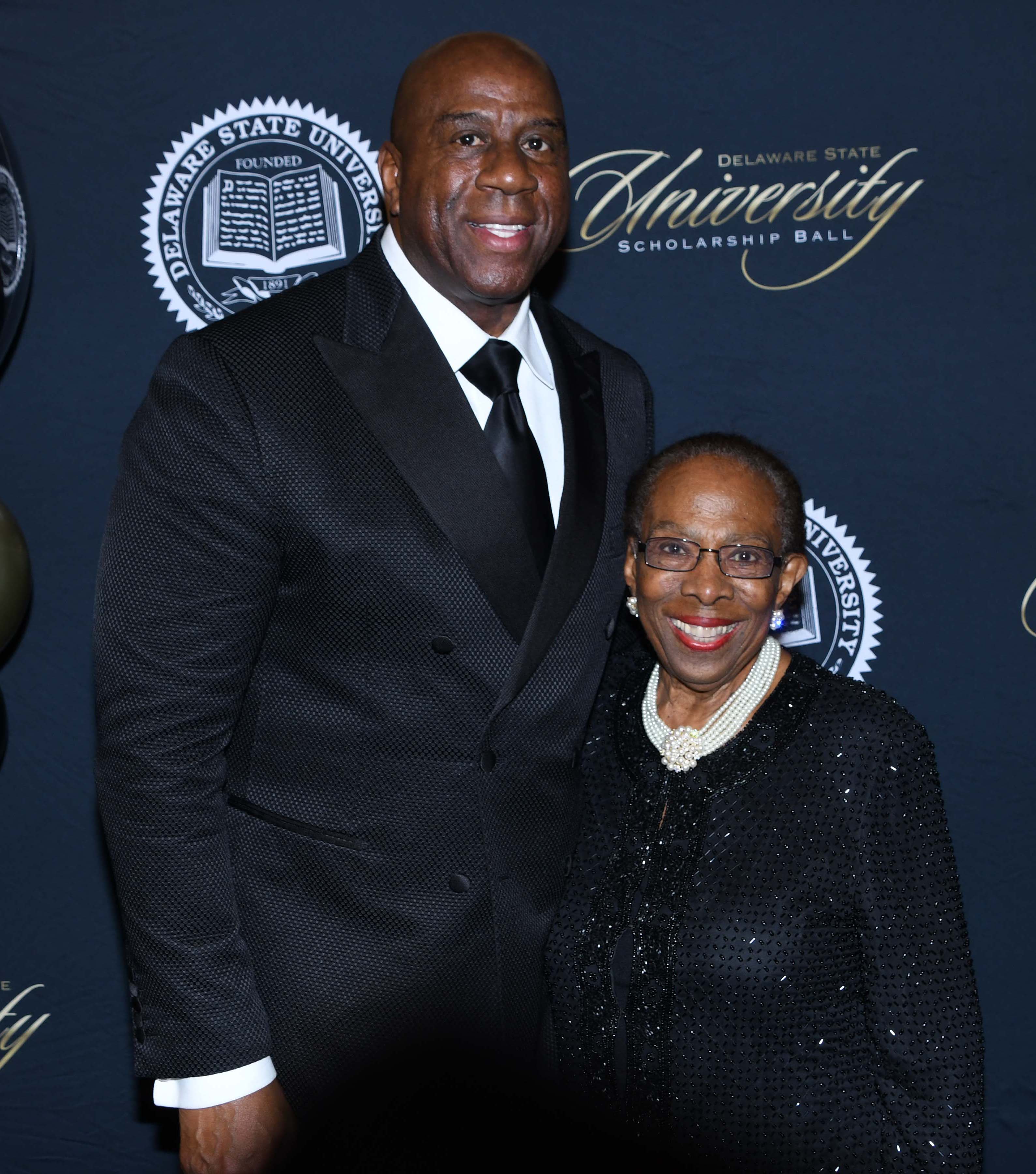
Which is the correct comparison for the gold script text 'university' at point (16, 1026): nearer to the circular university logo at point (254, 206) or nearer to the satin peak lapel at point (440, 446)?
the circular university logo at point (254, 206)

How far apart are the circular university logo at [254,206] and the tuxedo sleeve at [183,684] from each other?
31.7 inches

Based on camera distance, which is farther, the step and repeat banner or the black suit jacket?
Answer: the step and repeat banner

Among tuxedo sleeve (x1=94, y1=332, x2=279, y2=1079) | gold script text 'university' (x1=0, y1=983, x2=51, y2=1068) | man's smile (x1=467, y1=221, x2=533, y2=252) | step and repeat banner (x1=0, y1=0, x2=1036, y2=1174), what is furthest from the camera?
gold script text 'university' (x1=0, y1=983, x2=51, y2=1068)

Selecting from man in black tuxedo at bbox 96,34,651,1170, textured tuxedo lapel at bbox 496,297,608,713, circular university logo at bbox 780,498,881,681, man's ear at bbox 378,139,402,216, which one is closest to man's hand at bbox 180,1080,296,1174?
man in black tuxedo at bbox 96,34,651,1170

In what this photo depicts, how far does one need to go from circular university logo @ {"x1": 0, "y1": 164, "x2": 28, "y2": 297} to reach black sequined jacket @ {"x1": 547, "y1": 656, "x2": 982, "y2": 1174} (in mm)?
1183

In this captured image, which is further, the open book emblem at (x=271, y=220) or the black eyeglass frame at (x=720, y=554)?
the open book emblem at (x=271, y=220)

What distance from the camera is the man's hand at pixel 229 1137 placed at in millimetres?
1366

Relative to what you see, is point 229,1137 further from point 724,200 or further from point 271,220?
point 724,200

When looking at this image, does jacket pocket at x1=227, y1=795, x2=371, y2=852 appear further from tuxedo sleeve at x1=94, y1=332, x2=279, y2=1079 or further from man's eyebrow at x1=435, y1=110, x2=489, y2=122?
man's eyebrow at x1=435, y1=110, x2=489, y2=122

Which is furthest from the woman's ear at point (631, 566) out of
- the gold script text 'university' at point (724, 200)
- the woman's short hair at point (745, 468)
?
the gold script text 'university' at point (724, 200)

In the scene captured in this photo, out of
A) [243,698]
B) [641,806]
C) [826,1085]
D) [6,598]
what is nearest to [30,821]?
[6,598]

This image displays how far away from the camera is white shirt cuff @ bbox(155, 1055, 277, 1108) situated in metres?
1.37

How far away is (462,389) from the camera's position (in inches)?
55.3

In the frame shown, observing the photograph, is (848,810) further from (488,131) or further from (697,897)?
(488,131)
